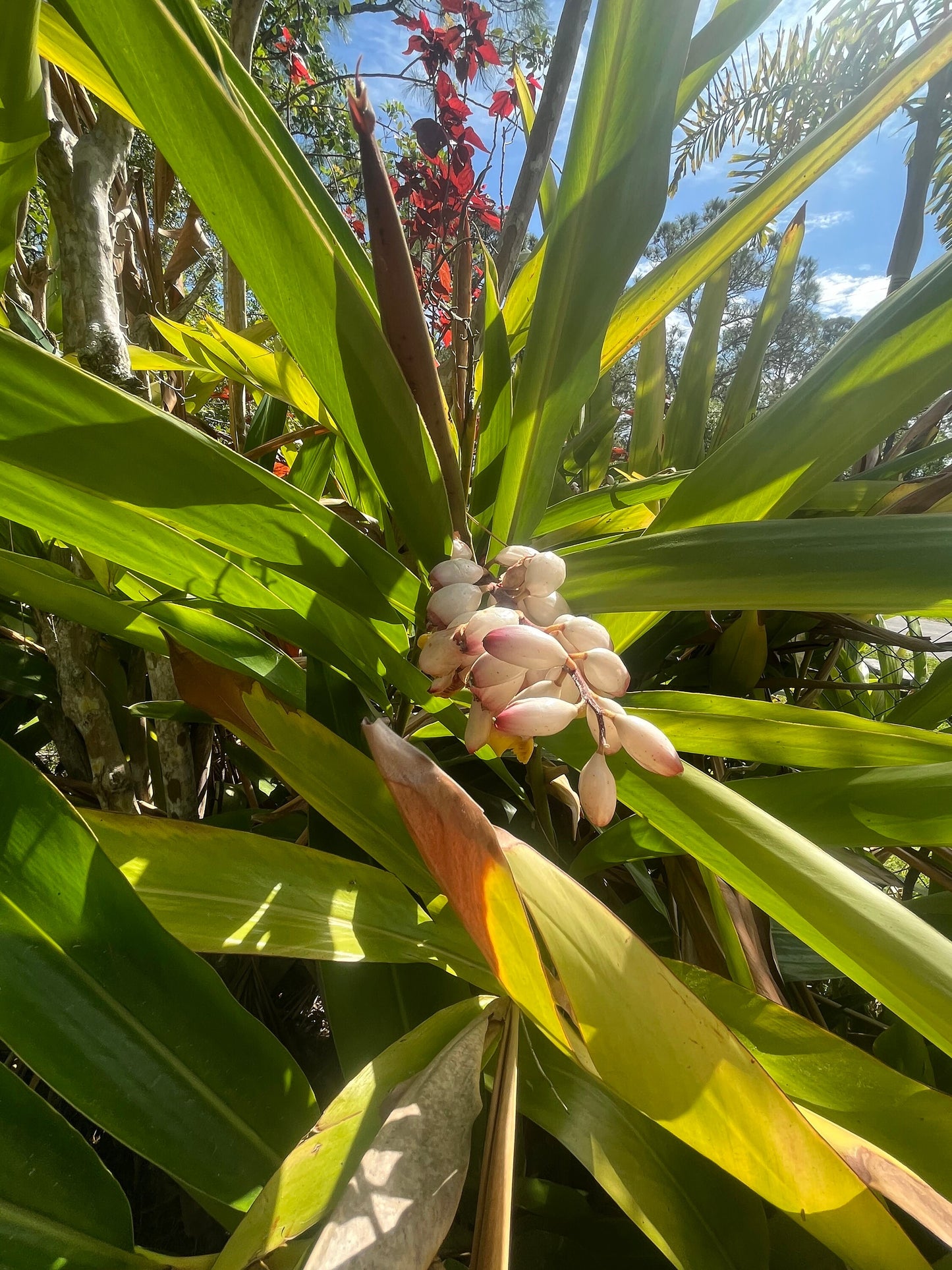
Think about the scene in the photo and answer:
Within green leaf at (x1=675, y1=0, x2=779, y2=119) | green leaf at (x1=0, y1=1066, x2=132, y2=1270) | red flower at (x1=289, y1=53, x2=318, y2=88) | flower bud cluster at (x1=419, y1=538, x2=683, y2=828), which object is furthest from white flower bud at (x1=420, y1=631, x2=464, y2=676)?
red flower at (x1=289, y1=53, x2=318, y2=88)

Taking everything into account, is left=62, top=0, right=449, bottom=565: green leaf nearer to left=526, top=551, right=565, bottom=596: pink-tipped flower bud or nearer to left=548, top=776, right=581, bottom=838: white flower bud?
left=526, top=551, right=565, bottom=596: pink-tipped flower bud

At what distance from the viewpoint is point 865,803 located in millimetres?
282

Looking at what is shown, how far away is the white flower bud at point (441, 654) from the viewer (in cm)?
23

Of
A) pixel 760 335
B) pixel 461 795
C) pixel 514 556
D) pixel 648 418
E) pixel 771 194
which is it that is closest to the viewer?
pixel 461 795

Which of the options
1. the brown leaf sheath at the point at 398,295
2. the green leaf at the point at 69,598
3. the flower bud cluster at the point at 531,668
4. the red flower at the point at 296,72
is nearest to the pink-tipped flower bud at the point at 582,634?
the flower bud cluster at the point at 531,668

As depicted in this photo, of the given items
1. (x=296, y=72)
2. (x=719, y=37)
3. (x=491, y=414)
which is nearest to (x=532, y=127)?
(x=719, y=37)

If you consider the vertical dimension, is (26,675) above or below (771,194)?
below

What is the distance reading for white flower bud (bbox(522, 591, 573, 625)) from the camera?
0.26 metres

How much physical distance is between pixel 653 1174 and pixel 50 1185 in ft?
0.80

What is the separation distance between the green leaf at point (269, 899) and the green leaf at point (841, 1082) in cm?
11

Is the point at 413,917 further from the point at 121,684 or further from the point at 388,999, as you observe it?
the point at 121,684

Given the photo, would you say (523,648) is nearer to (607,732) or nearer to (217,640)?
(607,732)

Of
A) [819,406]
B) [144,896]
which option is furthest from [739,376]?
[144,896]

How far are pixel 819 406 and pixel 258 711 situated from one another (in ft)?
1.02
